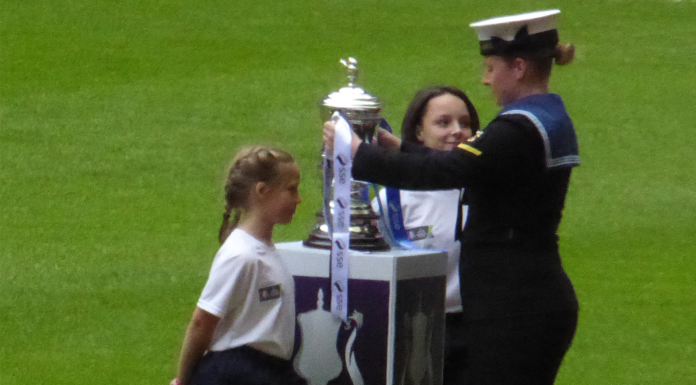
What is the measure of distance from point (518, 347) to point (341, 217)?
59cm

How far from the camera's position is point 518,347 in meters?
3.53

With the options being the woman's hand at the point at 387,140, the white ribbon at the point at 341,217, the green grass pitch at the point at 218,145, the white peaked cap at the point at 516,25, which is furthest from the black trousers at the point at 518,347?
the green grass pitch at the point at 218,145

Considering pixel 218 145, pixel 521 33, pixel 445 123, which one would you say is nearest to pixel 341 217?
pixel 521 33

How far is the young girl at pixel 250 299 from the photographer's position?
355cm

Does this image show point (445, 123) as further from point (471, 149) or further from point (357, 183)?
point (471, 149)

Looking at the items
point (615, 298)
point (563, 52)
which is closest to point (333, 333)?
point (563, 52)

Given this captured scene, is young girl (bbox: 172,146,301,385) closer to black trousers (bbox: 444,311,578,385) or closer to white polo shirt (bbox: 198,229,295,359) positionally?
white polo shirt (bbox: 198,229,295,359)

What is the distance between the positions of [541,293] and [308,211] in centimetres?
596

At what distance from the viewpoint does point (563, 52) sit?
3.60m

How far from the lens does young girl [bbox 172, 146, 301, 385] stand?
11.6ft

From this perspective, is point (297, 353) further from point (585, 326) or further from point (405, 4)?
point (405, 4)

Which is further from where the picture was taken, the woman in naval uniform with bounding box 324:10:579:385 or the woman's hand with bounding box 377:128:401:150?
the woman's hand with bounding box 377:128:401:150

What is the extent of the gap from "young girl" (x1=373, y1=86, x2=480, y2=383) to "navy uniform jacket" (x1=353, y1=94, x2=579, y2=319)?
35 centimetres

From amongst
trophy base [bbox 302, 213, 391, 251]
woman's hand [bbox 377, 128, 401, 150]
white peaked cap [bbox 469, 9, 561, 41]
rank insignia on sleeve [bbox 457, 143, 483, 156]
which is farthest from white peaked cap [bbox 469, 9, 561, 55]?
trophy base [bbox 302, 213, 391, 251]
